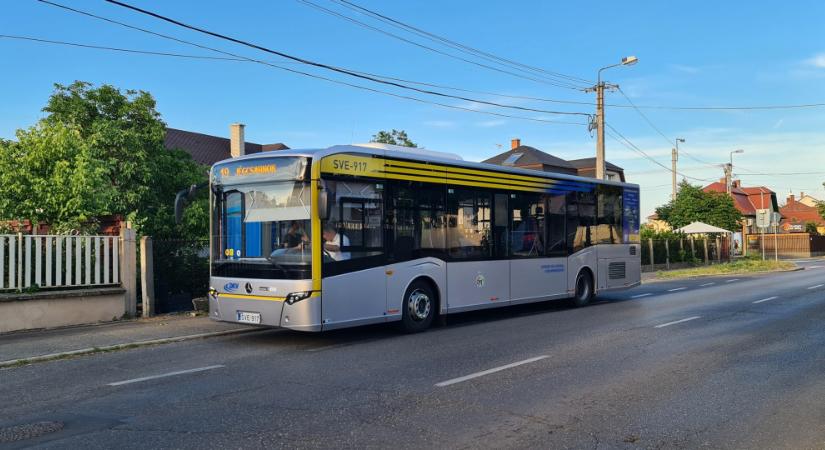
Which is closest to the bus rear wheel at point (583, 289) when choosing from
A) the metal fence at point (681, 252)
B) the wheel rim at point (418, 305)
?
the wheel rim at point (418, 305)

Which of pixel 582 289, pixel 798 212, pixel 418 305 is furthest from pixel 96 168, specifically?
pixel 798 212

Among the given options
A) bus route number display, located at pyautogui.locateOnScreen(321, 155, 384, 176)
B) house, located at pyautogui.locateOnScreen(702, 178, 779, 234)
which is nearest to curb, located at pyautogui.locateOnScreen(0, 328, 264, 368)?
bus route number display, located at pyautogui.locateOnScreen(321, 155, 384, 176)

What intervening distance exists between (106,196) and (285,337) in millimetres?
7181

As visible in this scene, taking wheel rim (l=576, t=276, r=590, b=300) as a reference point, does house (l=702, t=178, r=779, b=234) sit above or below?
above

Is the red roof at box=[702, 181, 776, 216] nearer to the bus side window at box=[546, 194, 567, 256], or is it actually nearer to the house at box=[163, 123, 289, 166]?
the house at box=[163, 123, 289, 166]

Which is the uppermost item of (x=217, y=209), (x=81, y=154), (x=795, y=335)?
(x=81, y=154)

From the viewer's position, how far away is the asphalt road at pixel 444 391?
5305 mm

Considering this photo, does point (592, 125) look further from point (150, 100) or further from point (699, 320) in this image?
point (150, 100)

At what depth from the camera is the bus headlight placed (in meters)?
9.42

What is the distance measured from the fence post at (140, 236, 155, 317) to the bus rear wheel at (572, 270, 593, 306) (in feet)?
31.3

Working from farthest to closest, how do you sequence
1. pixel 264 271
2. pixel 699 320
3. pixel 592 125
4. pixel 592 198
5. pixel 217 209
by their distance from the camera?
1. pixel 592 125
2. pixel 592 198
3. pixel 699 320
4. pixel 217 209
5. pixel 264 271

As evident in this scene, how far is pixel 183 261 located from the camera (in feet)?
48.2

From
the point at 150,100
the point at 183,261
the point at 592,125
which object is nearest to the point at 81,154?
the point at 183,261

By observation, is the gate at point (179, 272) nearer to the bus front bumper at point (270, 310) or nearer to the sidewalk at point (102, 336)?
the sidewalk at point (102, 336)
